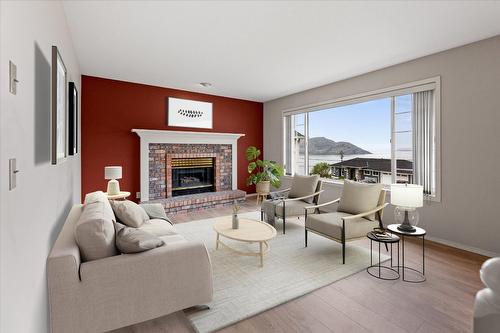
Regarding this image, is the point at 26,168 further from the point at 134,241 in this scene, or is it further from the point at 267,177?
the point at 267,177

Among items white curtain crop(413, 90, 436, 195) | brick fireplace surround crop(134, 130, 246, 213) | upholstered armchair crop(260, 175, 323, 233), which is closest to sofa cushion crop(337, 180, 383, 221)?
upholstered armchair crop(260, 175, 323, 233)

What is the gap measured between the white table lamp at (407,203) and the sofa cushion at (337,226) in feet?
1.66

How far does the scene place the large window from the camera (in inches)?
159

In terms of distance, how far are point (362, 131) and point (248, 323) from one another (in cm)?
454

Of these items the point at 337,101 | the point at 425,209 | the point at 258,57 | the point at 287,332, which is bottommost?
the point at 287,332

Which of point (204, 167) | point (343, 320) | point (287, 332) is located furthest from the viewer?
point (204, 167)

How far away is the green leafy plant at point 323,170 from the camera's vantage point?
599cm

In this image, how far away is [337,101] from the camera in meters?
5.38

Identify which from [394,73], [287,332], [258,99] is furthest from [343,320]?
[258,99]

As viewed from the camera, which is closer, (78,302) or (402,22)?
(78,302)

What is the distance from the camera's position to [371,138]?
17.0 feet

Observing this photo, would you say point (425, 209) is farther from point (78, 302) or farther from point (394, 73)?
point (78, 302)

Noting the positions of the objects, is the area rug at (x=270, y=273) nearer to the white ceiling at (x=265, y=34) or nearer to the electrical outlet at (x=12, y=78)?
the electrical outlet at (x=12, y=78)

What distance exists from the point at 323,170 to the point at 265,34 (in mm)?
3644
